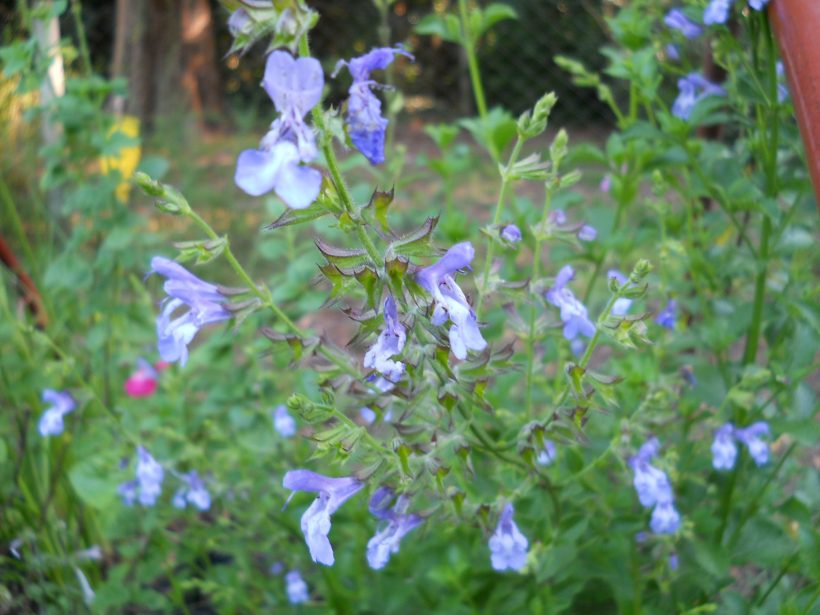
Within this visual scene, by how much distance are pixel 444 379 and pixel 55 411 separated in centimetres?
100

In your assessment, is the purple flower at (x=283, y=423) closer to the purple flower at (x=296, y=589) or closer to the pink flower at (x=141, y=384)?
the purple flower at (x=296, y=589)

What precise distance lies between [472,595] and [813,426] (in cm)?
61

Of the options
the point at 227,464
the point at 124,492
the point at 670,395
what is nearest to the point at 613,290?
the point at 670,395

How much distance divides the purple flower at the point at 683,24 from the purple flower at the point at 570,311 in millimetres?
670

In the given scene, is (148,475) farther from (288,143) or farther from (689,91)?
(689,91)

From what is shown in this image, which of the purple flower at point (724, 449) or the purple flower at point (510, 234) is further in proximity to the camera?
the purple flower at point (724, 449)

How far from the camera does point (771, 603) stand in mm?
1343

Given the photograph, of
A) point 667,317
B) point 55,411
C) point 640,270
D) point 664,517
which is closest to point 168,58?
point 55,411

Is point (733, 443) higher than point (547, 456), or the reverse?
point (547, 456)

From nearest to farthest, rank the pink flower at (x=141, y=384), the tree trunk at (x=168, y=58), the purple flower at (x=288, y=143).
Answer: the purple flower at (x=288, y=143), the pink flower at (x=141, y=384), the tree trunk at (x=168, y=58)

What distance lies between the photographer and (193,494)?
1.68 meters

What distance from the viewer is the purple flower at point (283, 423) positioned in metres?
1.69

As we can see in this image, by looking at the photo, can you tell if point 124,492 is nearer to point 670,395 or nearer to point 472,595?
point 472,595

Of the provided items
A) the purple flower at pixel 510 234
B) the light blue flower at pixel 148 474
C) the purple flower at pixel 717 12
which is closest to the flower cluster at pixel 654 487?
the purple flower at pixel 510 234
